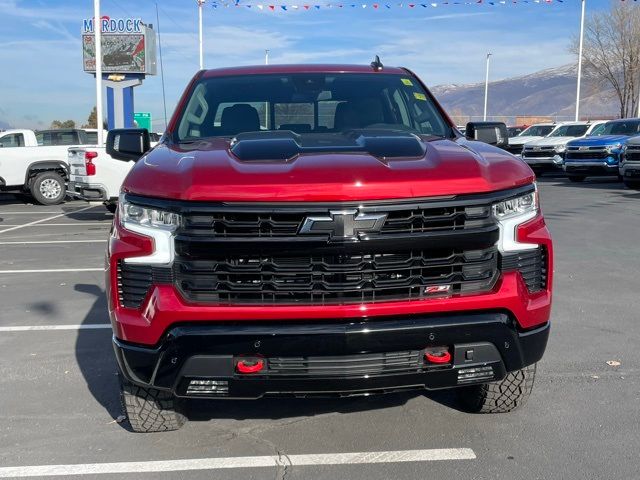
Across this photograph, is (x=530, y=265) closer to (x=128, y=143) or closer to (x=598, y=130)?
(x=128, y=143)

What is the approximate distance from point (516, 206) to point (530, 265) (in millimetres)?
283

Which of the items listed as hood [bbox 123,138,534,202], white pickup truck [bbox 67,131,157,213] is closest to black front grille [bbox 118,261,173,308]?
hood [bbox 123,138,534,202]

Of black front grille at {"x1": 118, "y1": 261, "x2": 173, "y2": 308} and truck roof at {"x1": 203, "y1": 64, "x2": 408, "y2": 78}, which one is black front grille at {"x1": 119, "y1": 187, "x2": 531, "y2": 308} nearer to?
black front grille at {"x1": 118, "y1": 261, "x2": 173, "y2": 308}

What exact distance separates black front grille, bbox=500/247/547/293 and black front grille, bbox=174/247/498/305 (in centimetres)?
25

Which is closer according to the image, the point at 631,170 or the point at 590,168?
the point at 631,170

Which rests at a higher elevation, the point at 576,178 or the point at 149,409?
the point at 149,409

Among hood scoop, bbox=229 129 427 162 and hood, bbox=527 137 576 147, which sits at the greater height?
hood scoop, bbox=229 129 427 162

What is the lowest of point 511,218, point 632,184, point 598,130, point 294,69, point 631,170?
point 632,184

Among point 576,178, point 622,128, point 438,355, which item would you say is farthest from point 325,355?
point 622,128

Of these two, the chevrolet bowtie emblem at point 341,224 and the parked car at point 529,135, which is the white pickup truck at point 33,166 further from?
the chevrolet bowtie emblem at point 341,224

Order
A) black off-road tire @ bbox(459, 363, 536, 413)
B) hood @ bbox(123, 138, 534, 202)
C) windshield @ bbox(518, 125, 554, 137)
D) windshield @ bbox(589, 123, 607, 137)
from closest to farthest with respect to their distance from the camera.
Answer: hood @ bbox(123, 138, 534, 202)
black off-road tire @ bbox(459, 363, 536, 413)
windshield @ bbox(589, 123, 607, 137)
windshield @ bbox(518, 125, 554, 137)

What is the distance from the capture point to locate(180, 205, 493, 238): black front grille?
3062 mm

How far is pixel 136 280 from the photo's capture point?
3.22 metres

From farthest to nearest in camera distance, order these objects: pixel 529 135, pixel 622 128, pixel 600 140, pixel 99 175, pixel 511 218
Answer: pixel 529 135, pixel 622 128, pixel 600 140, pixel 99 175, pixel 511 218
